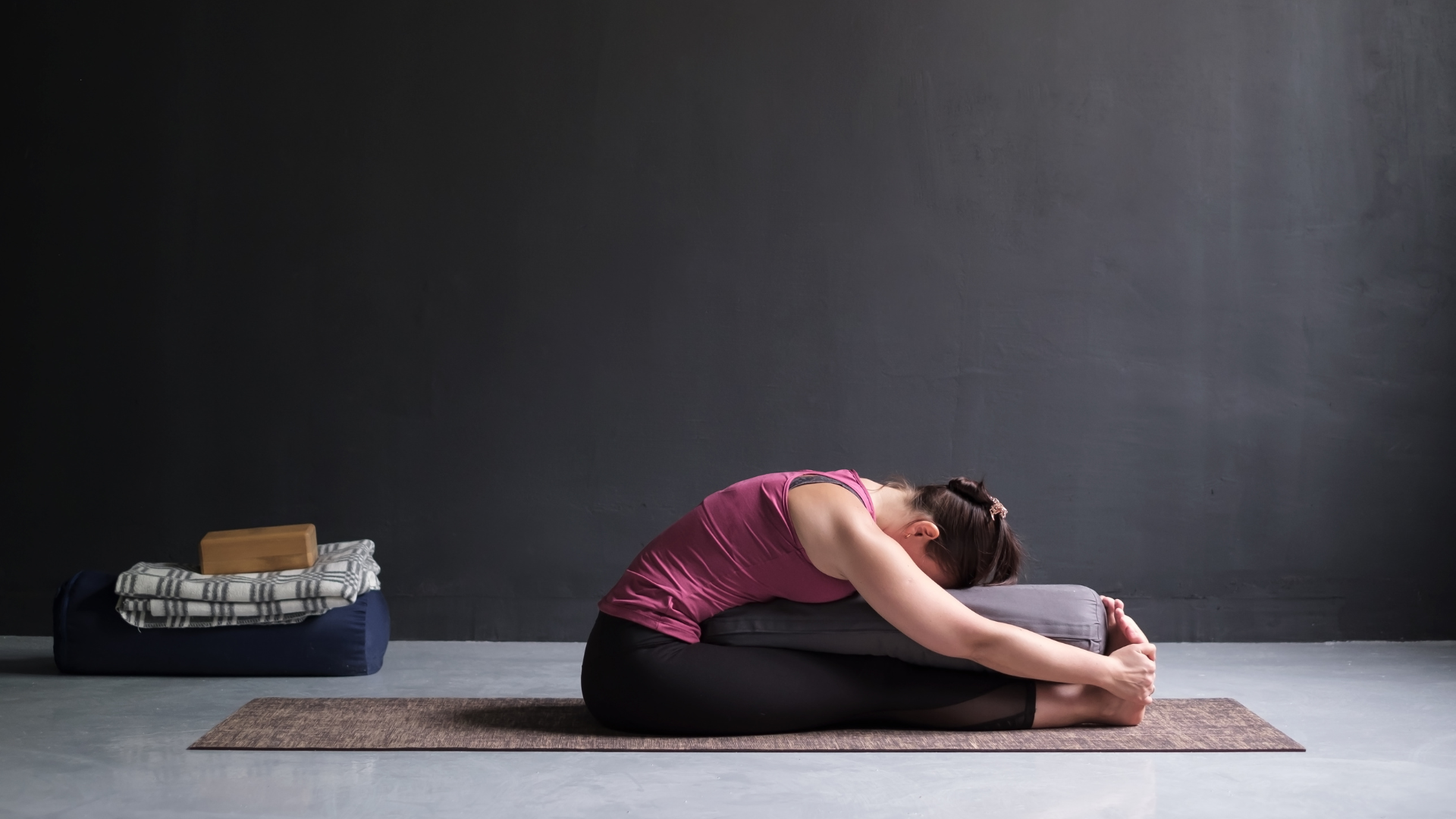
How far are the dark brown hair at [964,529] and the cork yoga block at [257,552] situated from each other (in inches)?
71.3

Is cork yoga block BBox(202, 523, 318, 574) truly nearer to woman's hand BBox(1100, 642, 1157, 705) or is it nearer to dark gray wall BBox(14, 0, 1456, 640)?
dark gray wall BBox(14, 0, 1456, 640)

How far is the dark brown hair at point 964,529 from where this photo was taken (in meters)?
2.37

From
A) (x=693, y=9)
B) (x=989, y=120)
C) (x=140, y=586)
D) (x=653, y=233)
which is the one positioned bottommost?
(x=140, y=586)

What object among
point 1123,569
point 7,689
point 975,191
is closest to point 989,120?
point 975,191

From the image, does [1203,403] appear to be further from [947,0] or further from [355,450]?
[355,450]

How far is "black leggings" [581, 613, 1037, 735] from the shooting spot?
2.35 meters

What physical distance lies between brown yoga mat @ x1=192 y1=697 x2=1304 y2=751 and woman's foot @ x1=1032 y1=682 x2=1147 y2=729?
2 cm

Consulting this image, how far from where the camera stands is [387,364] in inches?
149

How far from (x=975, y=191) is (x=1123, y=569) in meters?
1.31

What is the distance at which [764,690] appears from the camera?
2.36 meters

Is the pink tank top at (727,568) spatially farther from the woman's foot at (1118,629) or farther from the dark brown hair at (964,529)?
the woman's foot at (1118,629)

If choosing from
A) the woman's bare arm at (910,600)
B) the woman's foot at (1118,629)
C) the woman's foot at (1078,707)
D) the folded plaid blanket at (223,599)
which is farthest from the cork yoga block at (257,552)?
the woman's foot at (1118,629)

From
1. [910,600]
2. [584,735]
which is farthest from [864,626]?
[584,735]

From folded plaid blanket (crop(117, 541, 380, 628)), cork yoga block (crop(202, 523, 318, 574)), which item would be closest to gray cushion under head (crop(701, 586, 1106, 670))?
folded plaid blanket (crop(117, 541, 380, 628))
